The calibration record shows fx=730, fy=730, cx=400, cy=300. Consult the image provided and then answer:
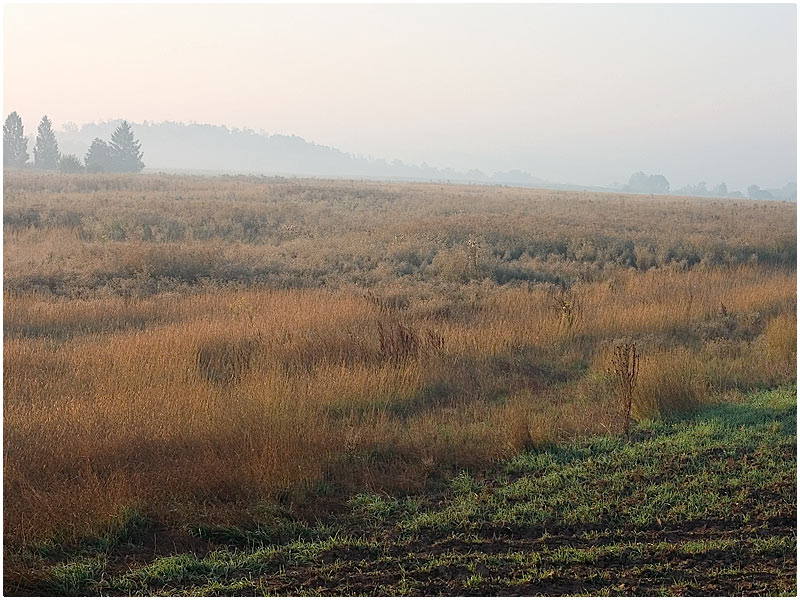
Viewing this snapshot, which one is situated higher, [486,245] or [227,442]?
[486,245]

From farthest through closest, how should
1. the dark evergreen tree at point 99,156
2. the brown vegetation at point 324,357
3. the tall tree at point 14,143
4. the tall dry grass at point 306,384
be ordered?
the tall tree at point 14,143 < the dark evergreen tree at point 99,156 < the brown vegetation at point 324,357 < the tall dry grass at point 306,384

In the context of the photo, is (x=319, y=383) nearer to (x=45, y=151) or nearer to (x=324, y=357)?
(x=324, y=357)

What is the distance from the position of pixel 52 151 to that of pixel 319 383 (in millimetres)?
101319

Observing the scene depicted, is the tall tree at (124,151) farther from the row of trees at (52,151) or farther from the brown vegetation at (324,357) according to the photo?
the brown vegetation at (324,357)

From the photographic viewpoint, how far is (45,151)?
316ft

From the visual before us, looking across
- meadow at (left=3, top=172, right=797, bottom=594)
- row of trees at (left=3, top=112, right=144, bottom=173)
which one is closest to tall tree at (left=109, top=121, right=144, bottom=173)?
row of trees at (left=3, top=112, right=144, bottom=173)

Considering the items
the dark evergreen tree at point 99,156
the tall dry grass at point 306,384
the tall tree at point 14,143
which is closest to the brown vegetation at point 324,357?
the tall dry grass at point 306,384

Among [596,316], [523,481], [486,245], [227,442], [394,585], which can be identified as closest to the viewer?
[394,585]

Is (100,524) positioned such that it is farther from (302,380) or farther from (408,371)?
(408,371)

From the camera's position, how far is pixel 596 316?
41.7 ft

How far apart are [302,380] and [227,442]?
1.85m

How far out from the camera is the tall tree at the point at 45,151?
95875 mm

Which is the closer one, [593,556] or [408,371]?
[593,556]

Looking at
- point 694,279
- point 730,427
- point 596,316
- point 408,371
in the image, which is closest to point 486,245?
point 694,279
